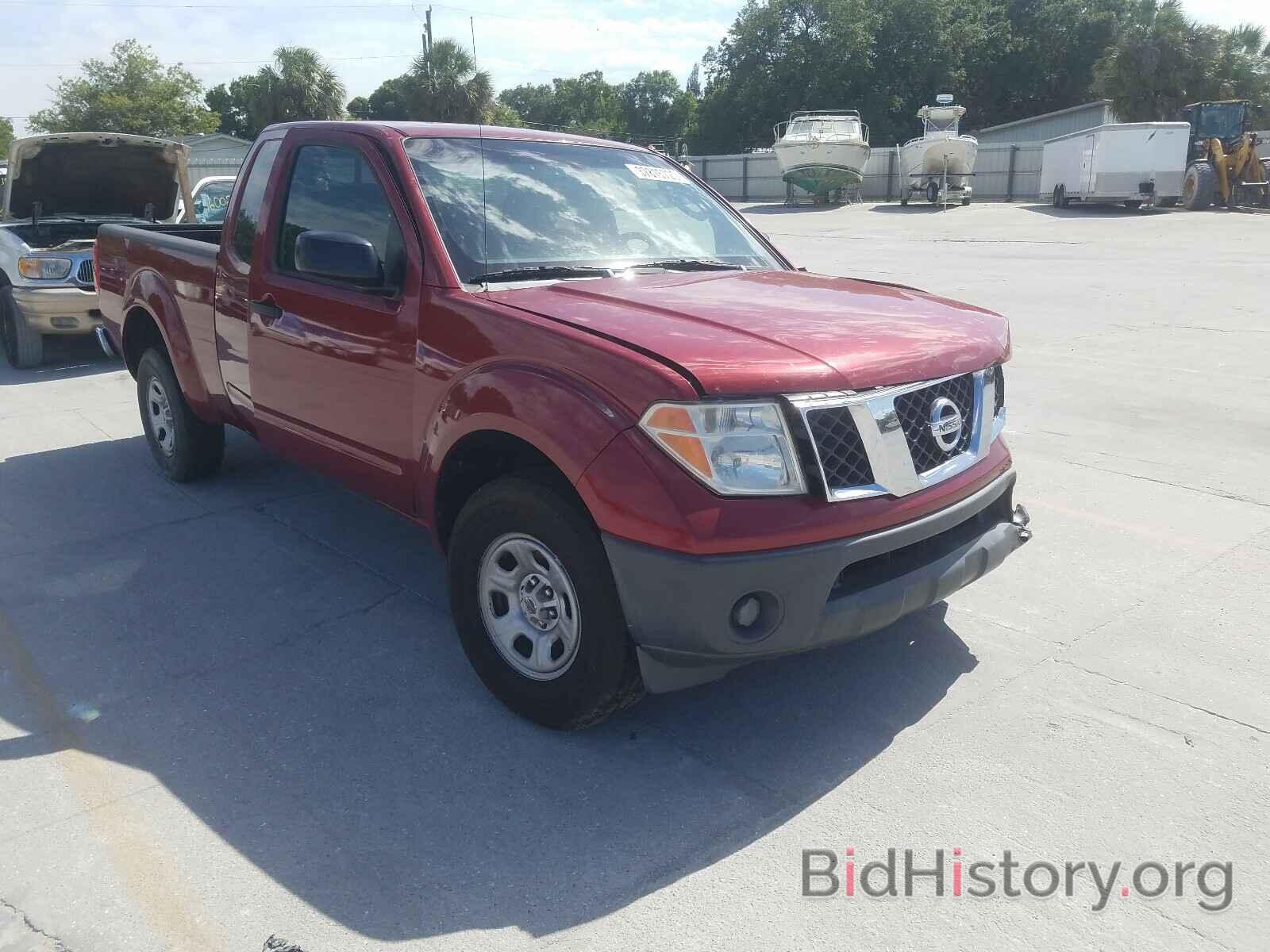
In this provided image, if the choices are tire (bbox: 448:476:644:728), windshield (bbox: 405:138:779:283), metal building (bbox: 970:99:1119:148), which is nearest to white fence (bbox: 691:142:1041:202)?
metal building (bbox: 970:99:1119:148)

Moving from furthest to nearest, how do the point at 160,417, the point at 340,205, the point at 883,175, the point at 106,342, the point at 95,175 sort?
the point at 883,175
the point at 95,175
the point at 106,342
the point at 160,417
the point at 340,205

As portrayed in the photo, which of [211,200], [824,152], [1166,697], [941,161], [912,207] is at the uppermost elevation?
[824,152]

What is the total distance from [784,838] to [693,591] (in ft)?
2.42

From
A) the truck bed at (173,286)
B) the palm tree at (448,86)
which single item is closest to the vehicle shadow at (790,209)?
the palm tree at (448,86)

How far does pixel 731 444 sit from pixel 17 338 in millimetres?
9422

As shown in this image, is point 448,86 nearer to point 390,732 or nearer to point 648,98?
point 390,732

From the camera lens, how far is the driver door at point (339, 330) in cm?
378

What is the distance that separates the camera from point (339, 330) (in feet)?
13.3

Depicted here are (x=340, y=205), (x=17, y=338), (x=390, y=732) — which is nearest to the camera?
(x=390, y=732)

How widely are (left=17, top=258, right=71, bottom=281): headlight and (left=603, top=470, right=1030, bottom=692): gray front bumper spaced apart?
865cm

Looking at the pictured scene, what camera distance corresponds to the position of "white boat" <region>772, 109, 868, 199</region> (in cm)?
3325

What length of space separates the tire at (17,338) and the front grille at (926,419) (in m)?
9.31

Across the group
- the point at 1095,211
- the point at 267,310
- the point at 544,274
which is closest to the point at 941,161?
the point at 1095,211

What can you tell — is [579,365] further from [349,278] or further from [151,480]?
[151,480]
